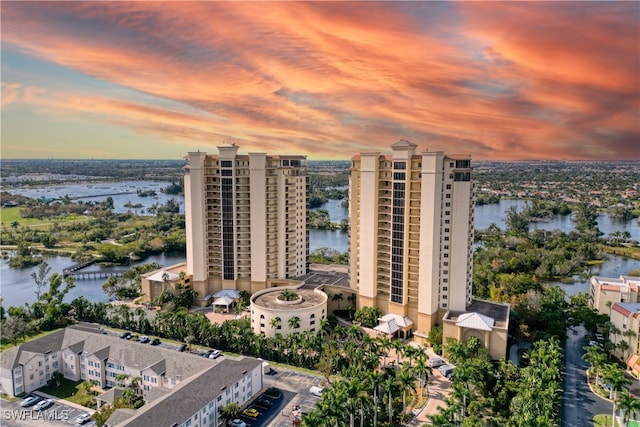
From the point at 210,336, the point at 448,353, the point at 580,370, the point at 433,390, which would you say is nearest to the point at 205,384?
the point at 210,336

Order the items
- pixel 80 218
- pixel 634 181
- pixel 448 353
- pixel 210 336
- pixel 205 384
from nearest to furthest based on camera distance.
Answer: pixel 205 384
pixel 448 353
pixel 210 336
pixel 80 218
pixel 634 181

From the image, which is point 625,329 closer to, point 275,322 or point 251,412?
point 275,322

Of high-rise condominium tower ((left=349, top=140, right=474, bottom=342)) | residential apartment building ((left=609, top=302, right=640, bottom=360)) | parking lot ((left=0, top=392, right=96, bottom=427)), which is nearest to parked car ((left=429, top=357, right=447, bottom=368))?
high-rise condominium tower ((left=349, top=140, right=474, bottom=342))

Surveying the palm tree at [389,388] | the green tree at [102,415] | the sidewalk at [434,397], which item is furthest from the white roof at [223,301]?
the palm tree at [389,388]

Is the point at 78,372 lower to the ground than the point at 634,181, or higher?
lower

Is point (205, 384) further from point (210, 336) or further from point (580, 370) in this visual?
point (580, 370)

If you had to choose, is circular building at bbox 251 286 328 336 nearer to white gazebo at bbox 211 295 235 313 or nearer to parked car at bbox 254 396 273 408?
white gazebo at bbox 211 295 235 313
